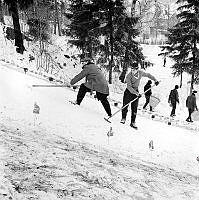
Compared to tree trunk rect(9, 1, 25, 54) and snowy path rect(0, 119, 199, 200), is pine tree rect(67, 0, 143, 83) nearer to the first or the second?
tree trunk rect(9, 1, 25, 54)

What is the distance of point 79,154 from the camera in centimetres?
574

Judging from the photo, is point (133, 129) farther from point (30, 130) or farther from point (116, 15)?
point (116, 15)

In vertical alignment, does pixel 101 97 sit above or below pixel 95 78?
below

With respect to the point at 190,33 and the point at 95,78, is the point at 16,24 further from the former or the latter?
the point at 190,33

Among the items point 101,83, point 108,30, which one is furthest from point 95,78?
point 108,30

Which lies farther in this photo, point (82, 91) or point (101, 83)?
point (82, 91)

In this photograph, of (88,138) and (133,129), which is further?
(133,129)

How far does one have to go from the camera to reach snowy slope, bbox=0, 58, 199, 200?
419cm

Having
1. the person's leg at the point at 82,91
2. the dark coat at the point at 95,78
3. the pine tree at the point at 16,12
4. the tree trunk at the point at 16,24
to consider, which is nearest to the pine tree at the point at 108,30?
the pine tree at the point at 16,12

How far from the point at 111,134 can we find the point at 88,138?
589 mm

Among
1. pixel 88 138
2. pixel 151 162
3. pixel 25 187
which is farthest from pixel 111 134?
pixel 25 187

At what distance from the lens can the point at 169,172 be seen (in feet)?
Result: 19.9

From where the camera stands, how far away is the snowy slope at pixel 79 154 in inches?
165

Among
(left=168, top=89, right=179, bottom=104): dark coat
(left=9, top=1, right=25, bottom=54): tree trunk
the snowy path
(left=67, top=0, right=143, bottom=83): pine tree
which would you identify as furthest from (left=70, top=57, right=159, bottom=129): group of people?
(left=67, top=0, right=143, bottom=83): pine tree
